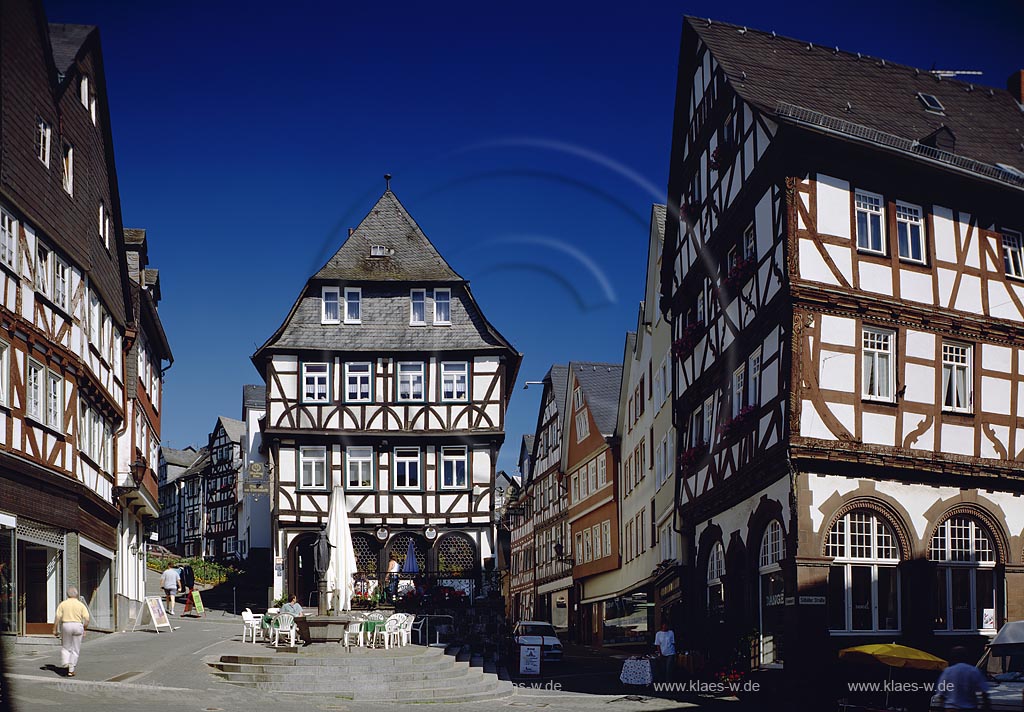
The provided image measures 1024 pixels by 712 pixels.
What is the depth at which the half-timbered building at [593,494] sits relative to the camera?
165 ft

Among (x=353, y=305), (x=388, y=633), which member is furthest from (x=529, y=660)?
(x=353, y=305)

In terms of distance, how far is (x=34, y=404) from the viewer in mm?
27219

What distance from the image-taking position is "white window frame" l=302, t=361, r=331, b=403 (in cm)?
4853

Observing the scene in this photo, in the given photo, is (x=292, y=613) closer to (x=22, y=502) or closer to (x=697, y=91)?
(x=22, y=502)

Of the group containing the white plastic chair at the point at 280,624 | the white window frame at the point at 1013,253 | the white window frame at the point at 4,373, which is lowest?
the white plastic chair at the point at 280,624

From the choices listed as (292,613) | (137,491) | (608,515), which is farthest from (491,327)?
(292,613)

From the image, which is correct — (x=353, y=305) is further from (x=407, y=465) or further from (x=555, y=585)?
(x=555, y=585)

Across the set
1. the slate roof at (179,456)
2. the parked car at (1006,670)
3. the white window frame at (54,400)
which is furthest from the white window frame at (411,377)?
the slate roof at (179,456)

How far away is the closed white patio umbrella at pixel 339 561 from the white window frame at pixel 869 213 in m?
13.5

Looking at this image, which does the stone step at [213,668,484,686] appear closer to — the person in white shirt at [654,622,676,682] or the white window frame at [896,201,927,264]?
the person in white shirt at [654,622,676,682]

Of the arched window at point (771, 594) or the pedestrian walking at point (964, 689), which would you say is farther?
the arched window at point (771, 594)

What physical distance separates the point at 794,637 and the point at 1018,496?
6.17 metres

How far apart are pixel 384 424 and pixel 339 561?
17604 mm

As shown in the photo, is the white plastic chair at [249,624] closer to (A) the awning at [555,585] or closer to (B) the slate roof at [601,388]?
(B) the slate roof at [601,388]
